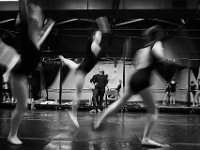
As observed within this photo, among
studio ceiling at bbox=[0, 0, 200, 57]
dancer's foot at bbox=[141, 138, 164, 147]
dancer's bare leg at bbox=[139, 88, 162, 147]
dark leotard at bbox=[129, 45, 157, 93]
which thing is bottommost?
dancer's foot at bbox=[141, 138, 164, 147]

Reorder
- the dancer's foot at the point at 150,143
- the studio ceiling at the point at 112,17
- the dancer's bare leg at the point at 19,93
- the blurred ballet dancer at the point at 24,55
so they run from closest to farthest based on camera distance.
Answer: the blurred ballet dancer at the point at 24,55, the dancer's bare leg at the point at 19,93, the dancer's foot at the point at 150,143, the studio ceiling at the point at 112,17

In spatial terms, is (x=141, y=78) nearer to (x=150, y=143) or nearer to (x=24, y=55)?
(x=150, y=143)

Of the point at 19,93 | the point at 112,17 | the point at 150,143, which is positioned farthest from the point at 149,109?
the point at 112,17

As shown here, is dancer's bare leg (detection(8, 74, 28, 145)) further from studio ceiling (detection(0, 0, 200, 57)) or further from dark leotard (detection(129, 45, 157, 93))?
studio ceiling (detection(0, 0, 200, 57))

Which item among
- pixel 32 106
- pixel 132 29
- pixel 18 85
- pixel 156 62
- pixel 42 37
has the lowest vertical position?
pixel 32 106

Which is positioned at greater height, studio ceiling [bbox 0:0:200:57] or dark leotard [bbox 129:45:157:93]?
studio ceiling [bbox 0:0:200:57]

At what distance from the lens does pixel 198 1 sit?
23.9 ft

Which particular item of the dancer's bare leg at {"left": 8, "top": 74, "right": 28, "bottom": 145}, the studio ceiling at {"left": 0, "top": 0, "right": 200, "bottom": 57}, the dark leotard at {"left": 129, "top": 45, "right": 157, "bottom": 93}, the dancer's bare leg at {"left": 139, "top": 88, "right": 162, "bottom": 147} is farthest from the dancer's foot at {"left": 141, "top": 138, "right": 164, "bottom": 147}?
the studio ceiling at {"left": 0, "top": 0, "right": 200, "bottom": 57}

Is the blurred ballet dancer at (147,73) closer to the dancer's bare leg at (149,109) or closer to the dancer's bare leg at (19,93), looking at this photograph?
the dancer's bare leg at (149,109)

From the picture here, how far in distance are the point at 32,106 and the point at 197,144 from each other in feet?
22.5

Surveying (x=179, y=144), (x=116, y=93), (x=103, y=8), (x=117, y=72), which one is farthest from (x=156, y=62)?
(x=117, y=72)

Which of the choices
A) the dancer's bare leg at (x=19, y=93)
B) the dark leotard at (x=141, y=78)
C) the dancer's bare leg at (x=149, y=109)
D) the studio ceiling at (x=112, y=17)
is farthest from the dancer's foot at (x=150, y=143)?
the studio ceiling at (x=112, y=17)

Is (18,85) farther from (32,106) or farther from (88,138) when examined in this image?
(32,106)

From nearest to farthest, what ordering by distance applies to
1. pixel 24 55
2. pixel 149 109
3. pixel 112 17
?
pixel 24 55
pixel 149 109
pixel 112 17
